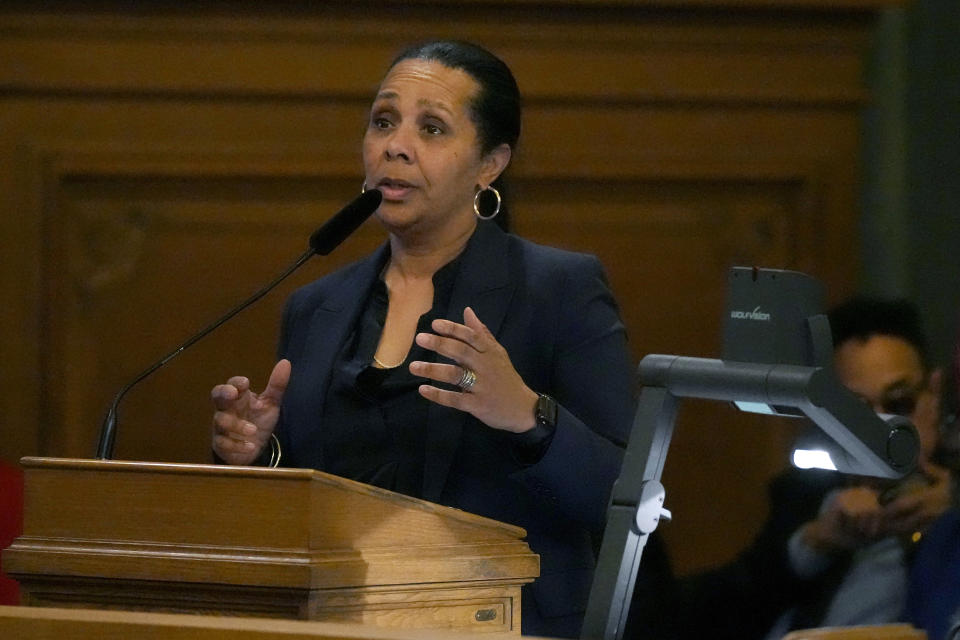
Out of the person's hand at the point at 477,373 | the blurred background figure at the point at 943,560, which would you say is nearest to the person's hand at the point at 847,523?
the blurred background figure at the point at 943,560

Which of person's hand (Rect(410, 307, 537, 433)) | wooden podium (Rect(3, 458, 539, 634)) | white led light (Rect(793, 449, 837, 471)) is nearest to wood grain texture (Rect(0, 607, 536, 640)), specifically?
wooden podium (Rect(3, 458, 539, 634))

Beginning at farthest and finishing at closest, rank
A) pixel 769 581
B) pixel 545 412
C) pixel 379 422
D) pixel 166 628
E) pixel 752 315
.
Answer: pixel 769 581 → pixel 379 422 → pixel 545 412 → pixel 752 315 → pixel 166 628

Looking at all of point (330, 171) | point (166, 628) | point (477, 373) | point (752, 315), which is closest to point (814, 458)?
point (752, 315)

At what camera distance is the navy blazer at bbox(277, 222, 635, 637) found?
1.89 metres

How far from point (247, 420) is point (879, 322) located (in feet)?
4.36

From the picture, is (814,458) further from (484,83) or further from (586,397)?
(484,83)

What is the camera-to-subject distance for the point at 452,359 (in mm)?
1860

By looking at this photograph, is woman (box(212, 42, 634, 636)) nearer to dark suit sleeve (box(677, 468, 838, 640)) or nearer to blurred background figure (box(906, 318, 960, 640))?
blurred background figure (box(906, 318, 960, 640))

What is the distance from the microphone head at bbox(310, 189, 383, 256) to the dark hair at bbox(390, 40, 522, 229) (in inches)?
11.9

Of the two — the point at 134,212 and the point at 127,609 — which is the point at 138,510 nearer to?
the point at 127,609

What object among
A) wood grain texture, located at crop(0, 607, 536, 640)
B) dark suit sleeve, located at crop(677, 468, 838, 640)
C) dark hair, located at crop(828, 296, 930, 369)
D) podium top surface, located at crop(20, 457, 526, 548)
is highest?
dark hair, located at crop(828, 296, 930, 369)

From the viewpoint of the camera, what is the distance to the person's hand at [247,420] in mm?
1938

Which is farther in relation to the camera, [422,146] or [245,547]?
[422,146]

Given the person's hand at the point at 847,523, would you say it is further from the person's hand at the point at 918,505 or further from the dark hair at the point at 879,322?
the dark hair at the point at 879,322
